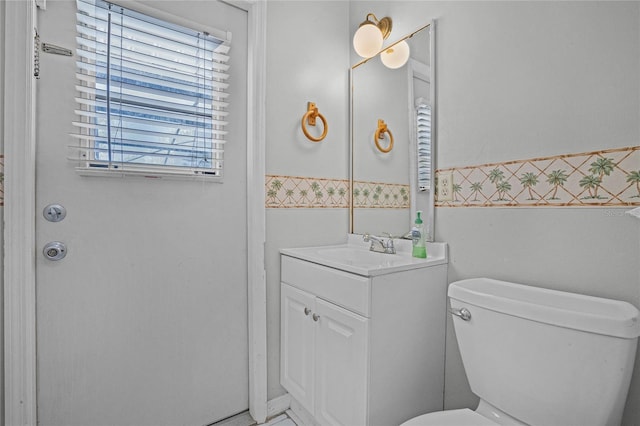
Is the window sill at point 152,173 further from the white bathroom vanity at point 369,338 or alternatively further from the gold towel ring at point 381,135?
the gold towel ring at point 381,135

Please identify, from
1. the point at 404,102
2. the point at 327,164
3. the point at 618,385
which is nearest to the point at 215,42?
the point at 327,164

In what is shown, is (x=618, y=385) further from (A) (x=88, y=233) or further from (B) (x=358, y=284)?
(A) (x=88, y=233)

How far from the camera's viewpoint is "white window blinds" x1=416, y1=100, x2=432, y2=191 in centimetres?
150

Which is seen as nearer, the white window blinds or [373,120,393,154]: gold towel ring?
the white window blinds

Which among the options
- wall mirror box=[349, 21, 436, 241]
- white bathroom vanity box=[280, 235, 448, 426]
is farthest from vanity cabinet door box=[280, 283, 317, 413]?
wall mirror box=[349, 21, 436, 241]

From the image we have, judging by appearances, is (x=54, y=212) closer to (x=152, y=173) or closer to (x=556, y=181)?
(x=152, y=173)

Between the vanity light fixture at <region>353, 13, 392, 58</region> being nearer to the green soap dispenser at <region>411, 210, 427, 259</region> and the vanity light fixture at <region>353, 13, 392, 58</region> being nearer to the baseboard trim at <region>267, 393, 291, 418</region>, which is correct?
the green soap dispenser at <region>411, 210, 427, 259</region>

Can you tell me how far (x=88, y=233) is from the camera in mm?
1271

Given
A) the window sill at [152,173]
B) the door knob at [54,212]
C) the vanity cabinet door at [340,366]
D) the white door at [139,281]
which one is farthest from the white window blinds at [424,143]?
the door knob at [54,212]

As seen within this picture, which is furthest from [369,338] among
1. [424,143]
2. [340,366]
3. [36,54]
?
[36,54]

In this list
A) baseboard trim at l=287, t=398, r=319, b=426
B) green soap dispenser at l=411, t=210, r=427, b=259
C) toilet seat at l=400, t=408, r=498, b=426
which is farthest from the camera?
baseboard trim at l=287, t=398, r=319, b=426

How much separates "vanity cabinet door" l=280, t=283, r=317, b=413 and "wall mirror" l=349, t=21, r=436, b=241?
22.2 inches

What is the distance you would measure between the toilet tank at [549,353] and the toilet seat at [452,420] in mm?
85

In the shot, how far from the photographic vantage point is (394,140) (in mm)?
1671
